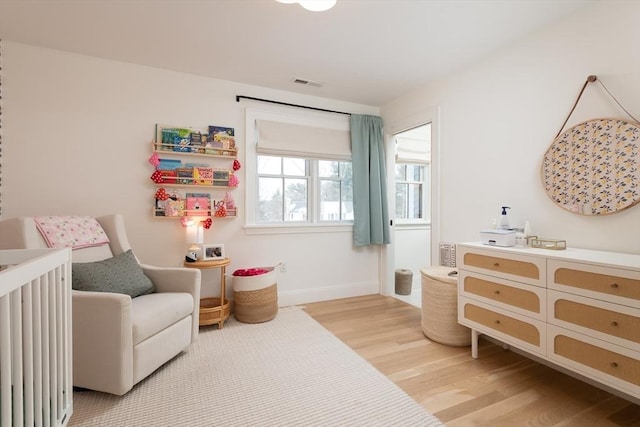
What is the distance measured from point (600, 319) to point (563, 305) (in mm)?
158

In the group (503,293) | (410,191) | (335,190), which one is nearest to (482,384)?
(503,293)

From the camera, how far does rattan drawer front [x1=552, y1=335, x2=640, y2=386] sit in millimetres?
1332

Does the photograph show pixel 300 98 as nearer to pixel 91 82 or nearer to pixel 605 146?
pixel 91 82

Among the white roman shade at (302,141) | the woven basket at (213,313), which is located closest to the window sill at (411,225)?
the white roman shade at (302,141)

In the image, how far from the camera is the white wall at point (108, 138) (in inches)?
90.4

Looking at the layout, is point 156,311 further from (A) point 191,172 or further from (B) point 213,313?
(A) point 191,172

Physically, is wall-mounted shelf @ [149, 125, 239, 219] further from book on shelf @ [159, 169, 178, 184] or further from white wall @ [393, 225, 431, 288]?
white wall @ [393, 225, 431, 288]

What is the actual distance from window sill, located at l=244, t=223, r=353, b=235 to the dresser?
1578 millimetres

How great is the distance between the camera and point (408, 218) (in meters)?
4.31

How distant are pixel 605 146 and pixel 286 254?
2.66 meters

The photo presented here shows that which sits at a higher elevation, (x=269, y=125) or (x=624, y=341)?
(x=269, y=125)

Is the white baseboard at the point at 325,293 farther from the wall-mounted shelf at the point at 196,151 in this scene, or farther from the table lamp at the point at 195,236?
the wall-mounted shelf at the point at 196,151

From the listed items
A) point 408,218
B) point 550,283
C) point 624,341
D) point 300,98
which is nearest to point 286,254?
point 300,98

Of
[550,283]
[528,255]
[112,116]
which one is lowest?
[550,283]
